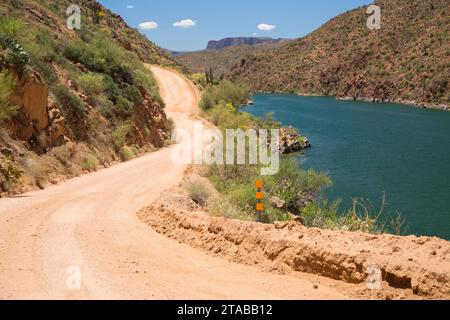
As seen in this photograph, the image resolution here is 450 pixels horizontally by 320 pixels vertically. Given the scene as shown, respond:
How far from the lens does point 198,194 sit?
13.8 m

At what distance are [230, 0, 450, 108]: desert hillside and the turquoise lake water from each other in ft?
76.6

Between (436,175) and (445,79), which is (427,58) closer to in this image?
(445,79)

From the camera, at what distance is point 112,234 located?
960 cm

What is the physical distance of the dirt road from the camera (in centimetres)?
653

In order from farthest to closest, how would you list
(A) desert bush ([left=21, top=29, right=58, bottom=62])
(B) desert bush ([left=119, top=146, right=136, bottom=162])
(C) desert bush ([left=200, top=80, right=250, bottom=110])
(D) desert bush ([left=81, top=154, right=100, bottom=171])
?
1. (C) desert bush ([left=200, top=80, right=250, bottom=110])
2. (B) desert bush ([left=119, top=146, right=136, bottom=162])
3. (A) desert bush ([left=21, top=29, right=58, bottom=62])
4. (D) desert bush ([left=81, top=154, right=100, bottom=171])

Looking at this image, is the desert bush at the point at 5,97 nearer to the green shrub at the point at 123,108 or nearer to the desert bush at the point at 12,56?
the desert bush at the point at 12,56

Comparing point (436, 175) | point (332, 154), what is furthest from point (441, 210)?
point (332, 154)

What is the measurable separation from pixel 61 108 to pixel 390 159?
90.0ft

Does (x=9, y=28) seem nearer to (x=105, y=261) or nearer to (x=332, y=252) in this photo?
(x=105, y=261)

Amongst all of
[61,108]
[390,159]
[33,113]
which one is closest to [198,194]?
[33,113]

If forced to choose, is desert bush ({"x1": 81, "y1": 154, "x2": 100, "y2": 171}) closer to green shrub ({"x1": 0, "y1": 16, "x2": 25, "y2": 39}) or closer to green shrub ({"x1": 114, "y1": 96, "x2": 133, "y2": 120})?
green shrub ({"x1": 114, "y1": 96, "x2": 133, "y2": 120})

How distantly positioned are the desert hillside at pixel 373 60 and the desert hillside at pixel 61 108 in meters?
69.6

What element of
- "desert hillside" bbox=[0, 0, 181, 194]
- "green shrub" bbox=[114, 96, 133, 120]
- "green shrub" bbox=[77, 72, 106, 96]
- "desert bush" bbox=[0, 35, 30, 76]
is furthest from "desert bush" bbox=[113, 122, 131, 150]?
"desert bush" bbox=[0, 35, 30, 76]
